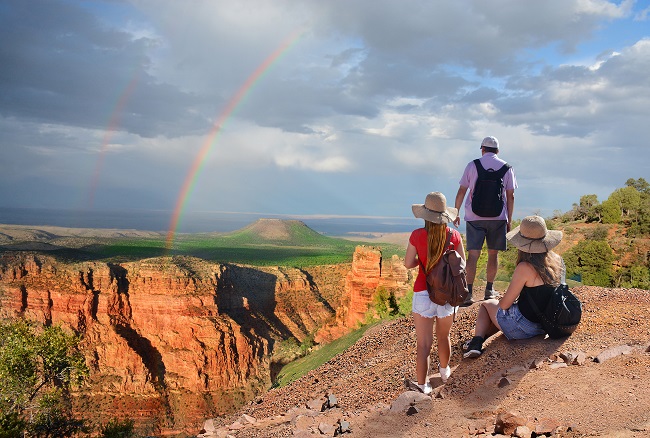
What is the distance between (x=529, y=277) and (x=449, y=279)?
121 cm

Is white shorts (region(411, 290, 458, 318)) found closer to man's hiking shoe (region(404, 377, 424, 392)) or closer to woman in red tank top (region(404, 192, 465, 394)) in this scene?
woman in red tank top (region(404, 192, 465, 394))

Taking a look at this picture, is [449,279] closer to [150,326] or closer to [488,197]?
[488,197]

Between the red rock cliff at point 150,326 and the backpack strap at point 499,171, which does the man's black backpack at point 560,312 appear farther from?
the red rock cliff at point 150,326

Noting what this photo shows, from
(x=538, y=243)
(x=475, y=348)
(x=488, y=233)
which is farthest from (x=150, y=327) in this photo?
(x=538, y=243)

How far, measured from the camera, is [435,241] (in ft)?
22.3

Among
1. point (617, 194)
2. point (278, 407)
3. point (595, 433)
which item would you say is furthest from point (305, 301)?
point (595, 433)

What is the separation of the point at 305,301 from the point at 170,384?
31872 mm

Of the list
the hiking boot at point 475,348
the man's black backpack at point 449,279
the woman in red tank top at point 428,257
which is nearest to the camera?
the man's black backpack at point 449,279

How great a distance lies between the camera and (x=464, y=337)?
9.15 metres

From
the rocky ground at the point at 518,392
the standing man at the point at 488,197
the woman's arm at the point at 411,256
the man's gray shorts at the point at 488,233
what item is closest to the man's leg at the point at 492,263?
the standing man at the point at 488,197

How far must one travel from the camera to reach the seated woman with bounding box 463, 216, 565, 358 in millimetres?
6957

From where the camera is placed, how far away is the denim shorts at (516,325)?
752 cm

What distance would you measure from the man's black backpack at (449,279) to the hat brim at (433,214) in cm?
39

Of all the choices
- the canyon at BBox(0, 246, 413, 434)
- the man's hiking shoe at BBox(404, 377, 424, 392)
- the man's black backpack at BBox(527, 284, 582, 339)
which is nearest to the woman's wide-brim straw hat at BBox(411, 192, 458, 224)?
the man's black backpack at BBox(527, 284, 582, 339)
